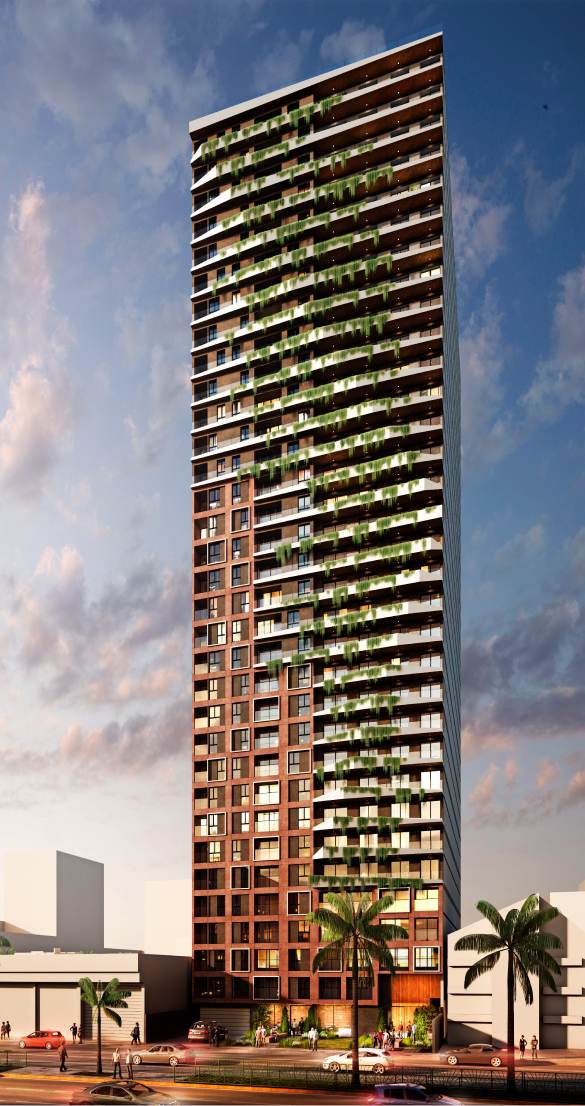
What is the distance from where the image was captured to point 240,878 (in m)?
118

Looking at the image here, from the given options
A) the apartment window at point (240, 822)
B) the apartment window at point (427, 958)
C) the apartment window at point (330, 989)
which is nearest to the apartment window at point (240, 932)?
the apartment window at point (240, 822)

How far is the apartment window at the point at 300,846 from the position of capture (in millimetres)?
116312

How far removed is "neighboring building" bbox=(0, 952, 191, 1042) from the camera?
344 feet

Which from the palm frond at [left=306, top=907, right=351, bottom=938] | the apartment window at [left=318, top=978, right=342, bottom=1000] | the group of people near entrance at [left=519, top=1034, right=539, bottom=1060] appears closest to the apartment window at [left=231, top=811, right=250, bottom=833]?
the apartment window at [left=318, top=978, right=342, bottom=1000]

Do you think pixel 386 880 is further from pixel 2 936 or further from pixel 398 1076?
pixel 2 936

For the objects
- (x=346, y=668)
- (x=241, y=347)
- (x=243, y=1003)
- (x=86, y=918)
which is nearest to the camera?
(x=243, y=1003)

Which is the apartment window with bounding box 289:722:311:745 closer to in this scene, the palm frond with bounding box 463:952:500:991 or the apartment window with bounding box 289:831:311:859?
the apartment window with bounding box 289:831:311:859

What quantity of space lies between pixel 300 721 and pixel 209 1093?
52773 millimetres

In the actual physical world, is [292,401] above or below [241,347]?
below

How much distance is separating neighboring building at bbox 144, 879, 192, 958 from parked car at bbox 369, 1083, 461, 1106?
96024 mm

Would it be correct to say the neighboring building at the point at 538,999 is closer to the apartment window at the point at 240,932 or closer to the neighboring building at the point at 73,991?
the apartment window at the point at 240,932

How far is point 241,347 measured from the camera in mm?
135125

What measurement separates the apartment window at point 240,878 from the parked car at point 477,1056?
103 feet

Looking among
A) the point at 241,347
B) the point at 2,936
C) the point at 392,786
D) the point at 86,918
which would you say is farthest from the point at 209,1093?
the point at 86,918
